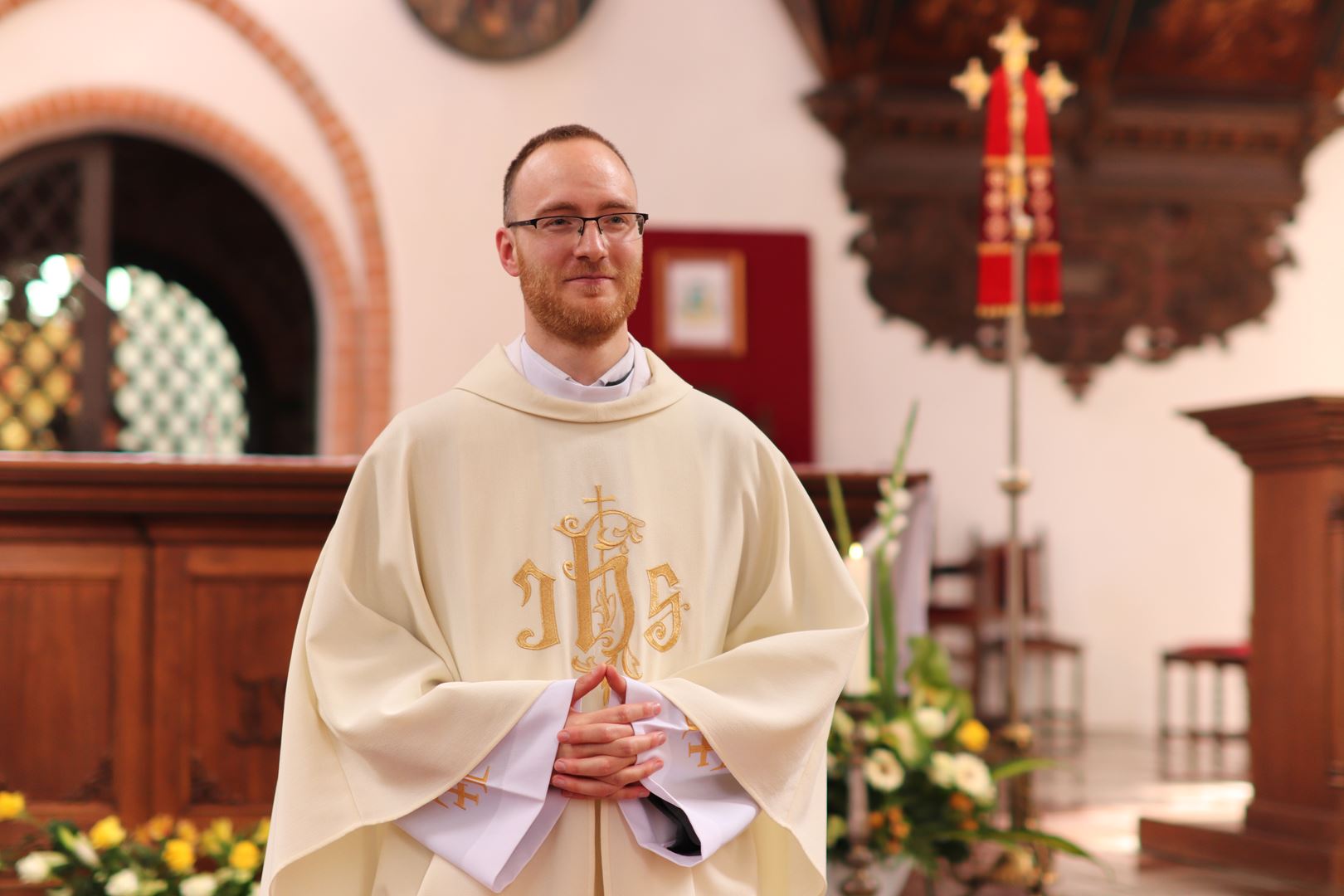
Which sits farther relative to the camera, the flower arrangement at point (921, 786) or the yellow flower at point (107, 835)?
the flower arrangement at point (921, 786)

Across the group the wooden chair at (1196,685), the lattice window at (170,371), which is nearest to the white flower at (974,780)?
the wooden chair at (1196,685)

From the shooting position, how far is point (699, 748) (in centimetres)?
178

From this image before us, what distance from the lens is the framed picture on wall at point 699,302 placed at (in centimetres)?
762

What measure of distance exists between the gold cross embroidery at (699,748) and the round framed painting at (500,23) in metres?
6.23

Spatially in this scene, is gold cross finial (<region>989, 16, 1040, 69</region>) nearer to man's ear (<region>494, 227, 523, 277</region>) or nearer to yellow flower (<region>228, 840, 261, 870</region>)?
man's ear (<region>494, 227, 523, 277</region>)

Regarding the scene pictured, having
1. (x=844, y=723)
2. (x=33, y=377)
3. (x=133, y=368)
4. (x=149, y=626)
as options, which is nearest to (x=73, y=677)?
(x=149, y=626)

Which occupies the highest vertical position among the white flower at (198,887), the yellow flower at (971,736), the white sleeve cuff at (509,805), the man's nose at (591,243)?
the man's nose at (591,243)

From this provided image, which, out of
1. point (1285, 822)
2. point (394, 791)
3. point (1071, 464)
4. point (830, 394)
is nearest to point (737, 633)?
point (394, 791)

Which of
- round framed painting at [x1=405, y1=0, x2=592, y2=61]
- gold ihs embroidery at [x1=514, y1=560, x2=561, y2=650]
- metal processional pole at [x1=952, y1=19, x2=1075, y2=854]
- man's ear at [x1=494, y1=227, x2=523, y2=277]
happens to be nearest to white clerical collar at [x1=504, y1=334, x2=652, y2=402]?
man's ear at [x1=494, y1=227, x2=523, y2=277]

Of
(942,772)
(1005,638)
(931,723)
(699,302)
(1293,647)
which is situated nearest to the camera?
(942,772)

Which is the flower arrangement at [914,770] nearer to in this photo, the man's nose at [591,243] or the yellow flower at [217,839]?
the yellow flower at [217,839]

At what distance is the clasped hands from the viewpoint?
1.69m

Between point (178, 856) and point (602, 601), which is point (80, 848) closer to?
point (178, 856)

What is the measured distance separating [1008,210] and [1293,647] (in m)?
1.64
